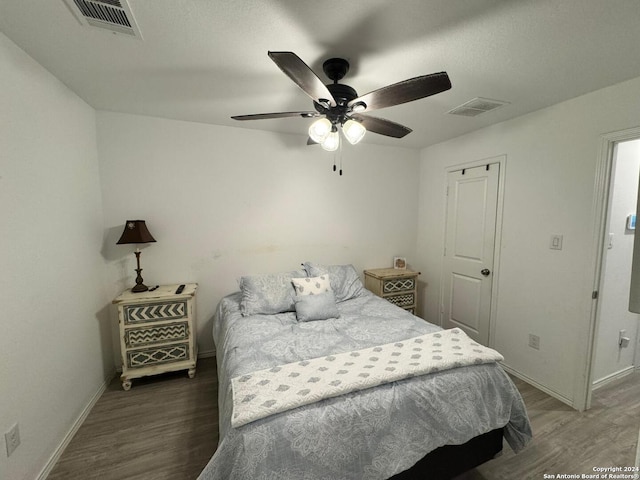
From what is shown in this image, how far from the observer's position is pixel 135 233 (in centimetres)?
229

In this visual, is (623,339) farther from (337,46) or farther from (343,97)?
(337,46)

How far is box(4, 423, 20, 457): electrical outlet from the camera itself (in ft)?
4.26

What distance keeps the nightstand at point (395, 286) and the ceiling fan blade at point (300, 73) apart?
7.08ft

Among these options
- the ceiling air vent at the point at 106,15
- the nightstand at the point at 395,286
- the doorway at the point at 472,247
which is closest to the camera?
the ceiling air vent at the point at 106,15

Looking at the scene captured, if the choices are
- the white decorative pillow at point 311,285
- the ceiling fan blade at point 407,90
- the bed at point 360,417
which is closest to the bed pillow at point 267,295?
the white decorative pillow at point 311,285

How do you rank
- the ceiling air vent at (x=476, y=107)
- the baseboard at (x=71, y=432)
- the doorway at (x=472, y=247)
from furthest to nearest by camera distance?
1. the doorway at (x=472, y=247)
2. the ceiling air vent at (x=476, y=107)
3. the baseboard at (x=71, y=432)

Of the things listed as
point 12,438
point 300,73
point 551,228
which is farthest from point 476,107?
point 12,438

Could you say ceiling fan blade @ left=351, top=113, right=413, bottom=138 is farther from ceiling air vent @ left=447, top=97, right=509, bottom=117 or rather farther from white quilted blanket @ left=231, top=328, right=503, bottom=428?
white quilted blanket @ left=231, top=328, right=503, bottom=428

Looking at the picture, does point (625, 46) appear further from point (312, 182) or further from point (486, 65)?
point (312, 182)

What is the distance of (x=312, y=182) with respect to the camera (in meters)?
3.06

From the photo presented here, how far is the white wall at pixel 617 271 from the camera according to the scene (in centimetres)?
225

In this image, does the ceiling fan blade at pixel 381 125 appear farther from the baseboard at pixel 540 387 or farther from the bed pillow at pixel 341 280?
the baseboard at pixel 540 387

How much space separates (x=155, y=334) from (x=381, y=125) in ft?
8.19

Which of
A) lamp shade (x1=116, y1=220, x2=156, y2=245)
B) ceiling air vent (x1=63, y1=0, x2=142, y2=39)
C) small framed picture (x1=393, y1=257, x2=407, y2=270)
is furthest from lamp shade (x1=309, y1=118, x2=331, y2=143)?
small framed picture (x1=393, y1=257, x2=407, y2=270)
